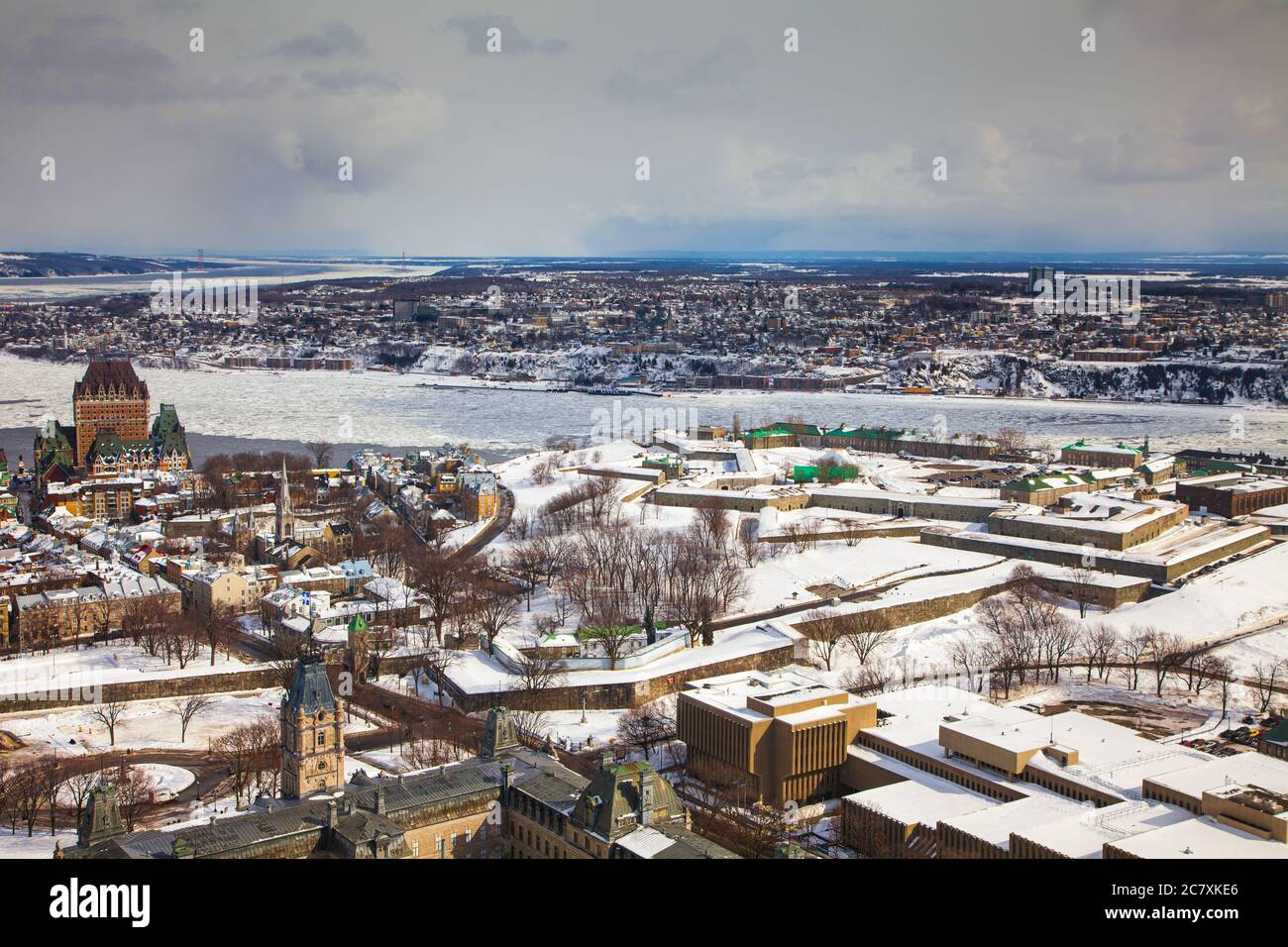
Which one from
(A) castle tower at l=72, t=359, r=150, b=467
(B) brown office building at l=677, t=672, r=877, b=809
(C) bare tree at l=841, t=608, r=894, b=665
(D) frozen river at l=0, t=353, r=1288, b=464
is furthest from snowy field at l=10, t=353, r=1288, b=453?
(B) brown office building at l=677, t=672, r=877, b=809

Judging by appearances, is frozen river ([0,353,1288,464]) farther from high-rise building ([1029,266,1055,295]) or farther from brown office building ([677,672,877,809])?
high-rise building ([1029,266,1055,295])

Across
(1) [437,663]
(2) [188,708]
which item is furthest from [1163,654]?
(2) [188,708]

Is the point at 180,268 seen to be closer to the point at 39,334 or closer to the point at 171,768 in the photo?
the point at 39,334

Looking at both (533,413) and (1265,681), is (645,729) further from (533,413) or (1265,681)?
(533,413)

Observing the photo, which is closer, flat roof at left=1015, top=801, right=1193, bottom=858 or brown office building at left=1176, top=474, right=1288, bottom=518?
flat roof at left=1015, top=801, right=1193, bottom=858

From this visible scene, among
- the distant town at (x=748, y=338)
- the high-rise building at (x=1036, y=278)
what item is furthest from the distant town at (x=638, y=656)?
the high-rise building at (x=1036, y=278)

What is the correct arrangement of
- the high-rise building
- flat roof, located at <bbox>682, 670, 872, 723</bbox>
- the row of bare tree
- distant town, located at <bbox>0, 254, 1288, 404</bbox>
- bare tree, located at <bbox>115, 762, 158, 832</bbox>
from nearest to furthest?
1. bare tree, located at <bbox>115, 762, 158, 832</bbox>
2. the row of bare tree
3. flat roof, located at <bbox>682, 670, 872, 723</bbox>
4. distant town, located at <bbox>0, 254, 1288, 404</bbox>
5. the high-rise building

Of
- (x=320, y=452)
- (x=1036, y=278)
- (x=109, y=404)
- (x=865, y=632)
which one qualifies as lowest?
(x=865, y=632)

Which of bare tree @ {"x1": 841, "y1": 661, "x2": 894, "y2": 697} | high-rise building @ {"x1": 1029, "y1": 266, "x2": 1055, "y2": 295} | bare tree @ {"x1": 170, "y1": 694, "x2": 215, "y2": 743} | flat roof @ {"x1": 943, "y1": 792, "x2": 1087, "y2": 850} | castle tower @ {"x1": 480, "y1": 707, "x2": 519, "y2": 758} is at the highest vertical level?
high-rise building @ {"x1": 1029, "y1": 266, "x2": 1055, "y2": 295}
